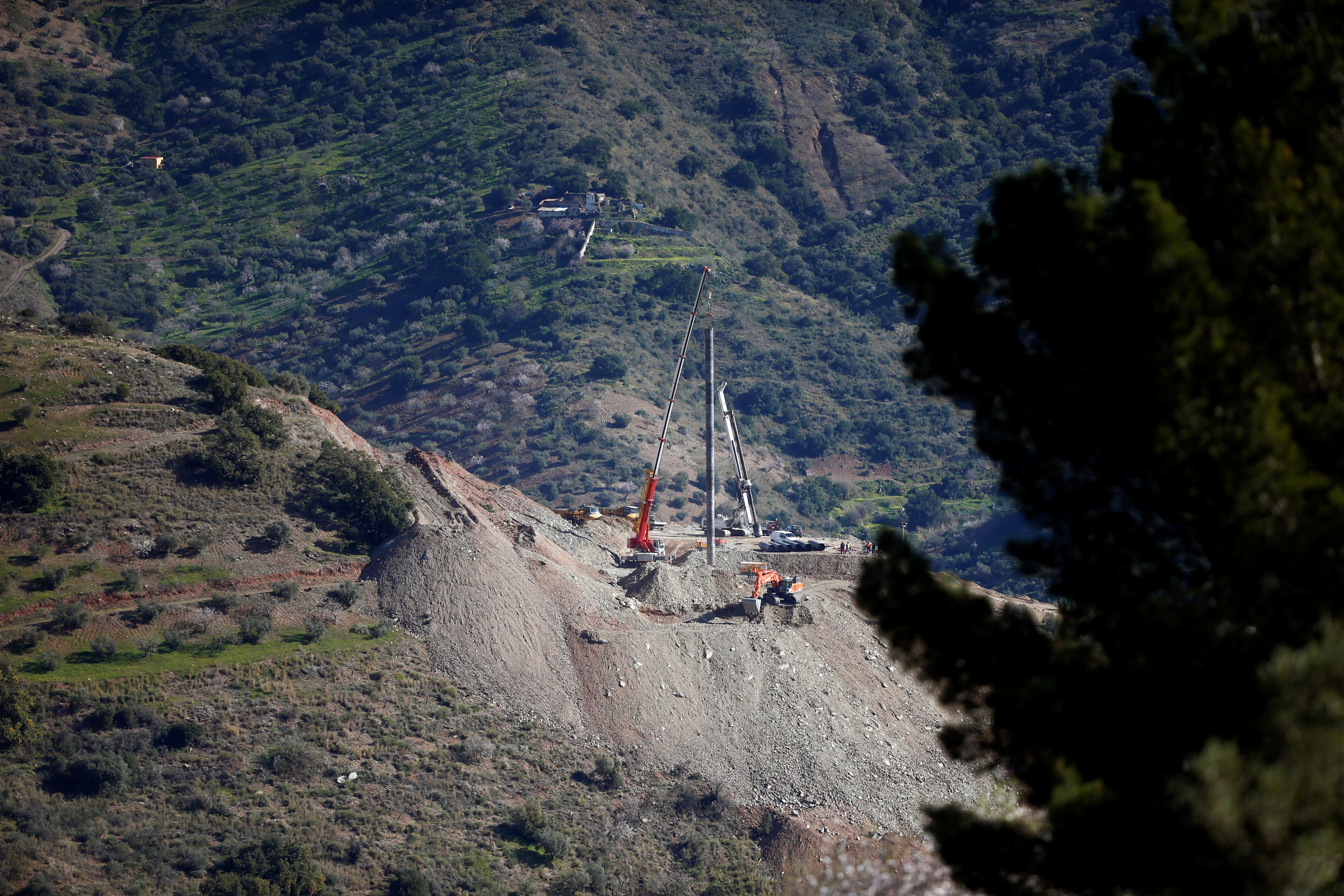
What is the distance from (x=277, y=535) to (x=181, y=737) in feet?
35.7

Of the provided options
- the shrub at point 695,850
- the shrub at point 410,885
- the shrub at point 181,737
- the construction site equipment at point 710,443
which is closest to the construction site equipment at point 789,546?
the construction site equipment at point 710,443

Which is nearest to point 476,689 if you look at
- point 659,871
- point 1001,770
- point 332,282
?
point 659,871

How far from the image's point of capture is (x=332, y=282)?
122 m

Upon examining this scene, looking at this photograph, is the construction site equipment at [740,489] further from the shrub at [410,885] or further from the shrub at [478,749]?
the shrub at [410,885]

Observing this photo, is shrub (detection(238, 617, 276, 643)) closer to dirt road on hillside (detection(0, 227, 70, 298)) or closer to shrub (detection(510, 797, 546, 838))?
shrub (detection(510, 797, 546, 838))

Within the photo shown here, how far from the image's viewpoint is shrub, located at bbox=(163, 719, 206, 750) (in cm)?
3475

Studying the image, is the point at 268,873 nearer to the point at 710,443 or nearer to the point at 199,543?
the point at 199,543

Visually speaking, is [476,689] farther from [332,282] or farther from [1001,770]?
[332,282]

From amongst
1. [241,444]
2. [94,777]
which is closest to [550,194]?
[241,444]

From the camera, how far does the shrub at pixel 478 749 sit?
36938 mm

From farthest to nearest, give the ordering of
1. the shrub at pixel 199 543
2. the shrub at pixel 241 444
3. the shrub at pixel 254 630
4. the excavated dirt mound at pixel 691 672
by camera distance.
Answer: the shrub at pixel 241 444 < the shrub at pixel 199 543 < the shrub at pixel 254 630 < the excavated dirt mound at pixel 691 672

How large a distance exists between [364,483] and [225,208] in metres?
96.7

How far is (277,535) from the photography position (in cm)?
4416

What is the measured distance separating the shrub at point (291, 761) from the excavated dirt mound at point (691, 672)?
6.49 m
